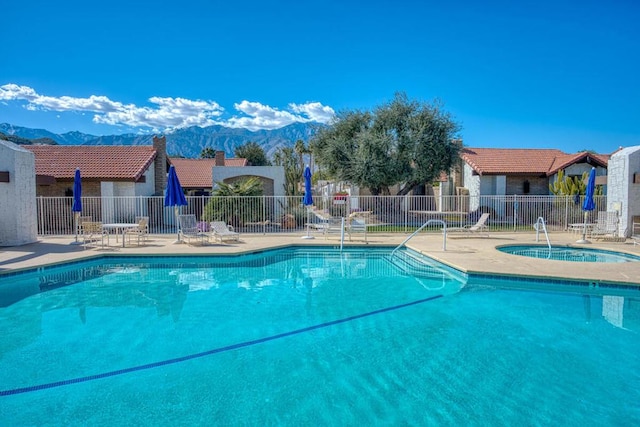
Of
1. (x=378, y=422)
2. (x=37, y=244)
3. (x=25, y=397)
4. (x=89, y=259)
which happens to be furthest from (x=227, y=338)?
(x=37, y=244)

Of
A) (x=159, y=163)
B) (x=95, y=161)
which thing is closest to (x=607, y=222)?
(x=159, y=163)

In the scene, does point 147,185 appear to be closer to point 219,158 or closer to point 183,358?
point 219,158

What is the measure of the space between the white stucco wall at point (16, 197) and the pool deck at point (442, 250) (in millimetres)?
564

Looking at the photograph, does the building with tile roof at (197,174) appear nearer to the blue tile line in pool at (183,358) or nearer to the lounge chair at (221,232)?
the lounge chair at (221,232)

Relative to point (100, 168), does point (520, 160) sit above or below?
above

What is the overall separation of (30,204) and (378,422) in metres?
15.1

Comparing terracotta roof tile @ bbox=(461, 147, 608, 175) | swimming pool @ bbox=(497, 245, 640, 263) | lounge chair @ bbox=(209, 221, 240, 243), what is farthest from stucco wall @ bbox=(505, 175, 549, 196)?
lounge chair @ bbox=(209, 221, 240, 243)

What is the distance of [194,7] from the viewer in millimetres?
16969

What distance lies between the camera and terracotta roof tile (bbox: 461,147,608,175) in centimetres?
2533

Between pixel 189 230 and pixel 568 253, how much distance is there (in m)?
12.6

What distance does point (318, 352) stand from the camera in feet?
18.3

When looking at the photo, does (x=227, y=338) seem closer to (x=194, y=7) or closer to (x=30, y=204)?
(x=30, y=204)

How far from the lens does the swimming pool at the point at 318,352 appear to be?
4160 millimetres

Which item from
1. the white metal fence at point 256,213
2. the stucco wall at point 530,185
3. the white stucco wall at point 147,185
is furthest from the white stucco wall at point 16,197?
the stucco wall at point 530,185
